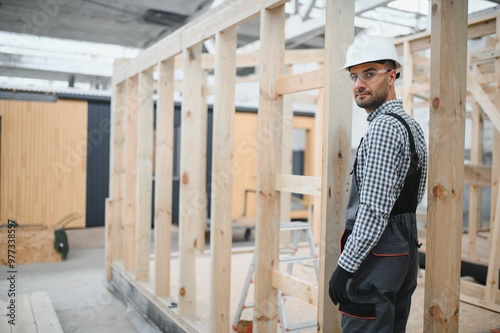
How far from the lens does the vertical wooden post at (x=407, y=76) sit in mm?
5457

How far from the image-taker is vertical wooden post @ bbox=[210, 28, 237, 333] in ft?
11.0

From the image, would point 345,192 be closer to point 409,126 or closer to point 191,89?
point 409,126

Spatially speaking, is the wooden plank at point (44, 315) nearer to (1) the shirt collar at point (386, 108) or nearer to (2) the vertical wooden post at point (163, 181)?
(2) the vertical wooden post at point (163, 181)

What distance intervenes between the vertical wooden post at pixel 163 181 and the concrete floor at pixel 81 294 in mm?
522

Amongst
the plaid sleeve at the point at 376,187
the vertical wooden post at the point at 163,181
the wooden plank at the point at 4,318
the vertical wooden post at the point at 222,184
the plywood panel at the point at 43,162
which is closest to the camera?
the plaid sleeve at the point at 376,187

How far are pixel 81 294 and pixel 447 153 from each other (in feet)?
15.8

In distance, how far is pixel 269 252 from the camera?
2945mm

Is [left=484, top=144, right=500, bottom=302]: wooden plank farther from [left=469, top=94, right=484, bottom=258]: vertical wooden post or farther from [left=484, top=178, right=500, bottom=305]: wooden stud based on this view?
[left=469, top=94, right=484, bottom=258]: vertical wooden post

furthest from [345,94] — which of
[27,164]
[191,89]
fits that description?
[27,164]

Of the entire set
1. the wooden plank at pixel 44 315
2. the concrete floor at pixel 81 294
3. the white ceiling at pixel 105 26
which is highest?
the white ceiling at pixel 105 26

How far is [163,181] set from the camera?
439cm

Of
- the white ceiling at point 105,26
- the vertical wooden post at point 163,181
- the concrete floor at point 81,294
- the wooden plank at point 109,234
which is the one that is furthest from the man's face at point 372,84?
the white ceiling at point 105,26

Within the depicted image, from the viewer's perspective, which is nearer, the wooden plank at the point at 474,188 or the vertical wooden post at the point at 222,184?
the vertical wooden post at the point at 222,184

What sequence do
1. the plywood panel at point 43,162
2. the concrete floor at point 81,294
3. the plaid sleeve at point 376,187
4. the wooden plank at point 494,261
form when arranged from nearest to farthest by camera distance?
1. the plaid sleeve at point 376,187
2. the wooden plank at point 494,261
3. the concrete floor at point 81,294
4. the plywood panel at point 43,162
